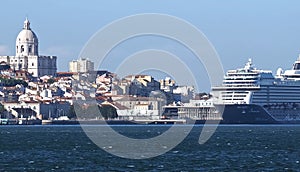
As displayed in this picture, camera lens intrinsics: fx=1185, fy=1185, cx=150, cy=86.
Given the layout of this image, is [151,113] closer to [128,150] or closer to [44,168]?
[128,150]

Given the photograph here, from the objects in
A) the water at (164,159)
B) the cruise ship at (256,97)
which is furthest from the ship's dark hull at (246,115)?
the water at (164,159)

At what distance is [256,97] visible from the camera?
13988cm

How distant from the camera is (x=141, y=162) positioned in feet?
159

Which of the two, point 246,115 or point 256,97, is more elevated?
point 256,97

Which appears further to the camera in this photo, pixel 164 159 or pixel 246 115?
pixel 246 115

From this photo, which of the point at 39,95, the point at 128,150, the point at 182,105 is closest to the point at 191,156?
the point at 128,150

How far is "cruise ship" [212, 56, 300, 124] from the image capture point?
456ft

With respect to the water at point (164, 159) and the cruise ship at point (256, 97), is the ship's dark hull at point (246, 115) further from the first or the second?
the water at point (164, 159)

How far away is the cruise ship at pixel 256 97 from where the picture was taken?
139 metres

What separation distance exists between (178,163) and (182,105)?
380 ft

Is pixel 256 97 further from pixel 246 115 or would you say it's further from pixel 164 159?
pixel 164 159

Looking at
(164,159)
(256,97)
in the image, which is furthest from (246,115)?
(164,159)

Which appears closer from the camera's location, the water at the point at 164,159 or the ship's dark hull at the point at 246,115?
the water at the point at 164,159

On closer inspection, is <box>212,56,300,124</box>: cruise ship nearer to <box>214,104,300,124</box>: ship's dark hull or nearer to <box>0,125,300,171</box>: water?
<box>214,104,300,124</box>: ship's dark hull
